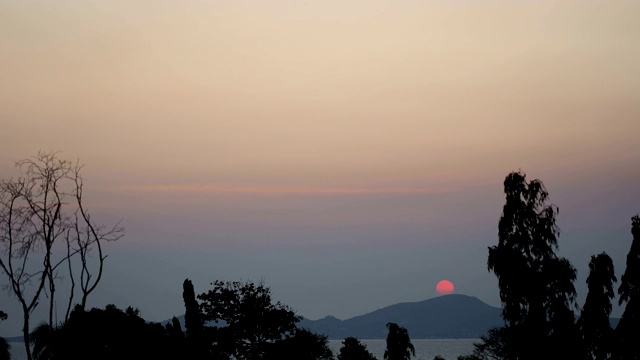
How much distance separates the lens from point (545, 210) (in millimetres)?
50438

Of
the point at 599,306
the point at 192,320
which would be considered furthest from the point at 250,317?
the point at 599,306

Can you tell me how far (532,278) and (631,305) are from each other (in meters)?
6.46

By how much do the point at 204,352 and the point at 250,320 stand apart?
49.3ft

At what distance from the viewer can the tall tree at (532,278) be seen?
4894 cm

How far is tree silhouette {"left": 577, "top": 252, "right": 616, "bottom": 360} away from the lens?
46656 mm

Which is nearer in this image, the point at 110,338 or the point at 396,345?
the point at 110,338

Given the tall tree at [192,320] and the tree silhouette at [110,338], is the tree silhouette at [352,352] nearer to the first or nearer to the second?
the tall tree at [192,320]

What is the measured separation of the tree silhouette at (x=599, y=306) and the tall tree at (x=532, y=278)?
117cm

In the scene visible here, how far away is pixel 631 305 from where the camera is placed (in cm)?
4447

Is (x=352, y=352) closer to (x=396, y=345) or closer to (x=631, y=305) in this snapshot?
(x=396, y=345)

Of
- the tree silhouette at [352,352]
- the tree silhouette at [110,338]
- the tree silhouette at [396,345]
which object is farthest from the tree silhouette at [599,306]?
the tree silhouette at [352,352]

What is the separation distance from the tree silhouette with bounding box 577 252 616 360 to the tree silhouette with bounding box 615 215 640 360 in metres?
1.70

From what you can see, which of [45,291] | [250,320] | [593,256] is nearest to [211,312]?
[250,320]

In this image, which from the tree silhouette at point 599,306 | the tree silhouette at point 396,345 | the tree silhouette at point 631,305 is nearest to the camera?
the tree silhouette at point 631,305
